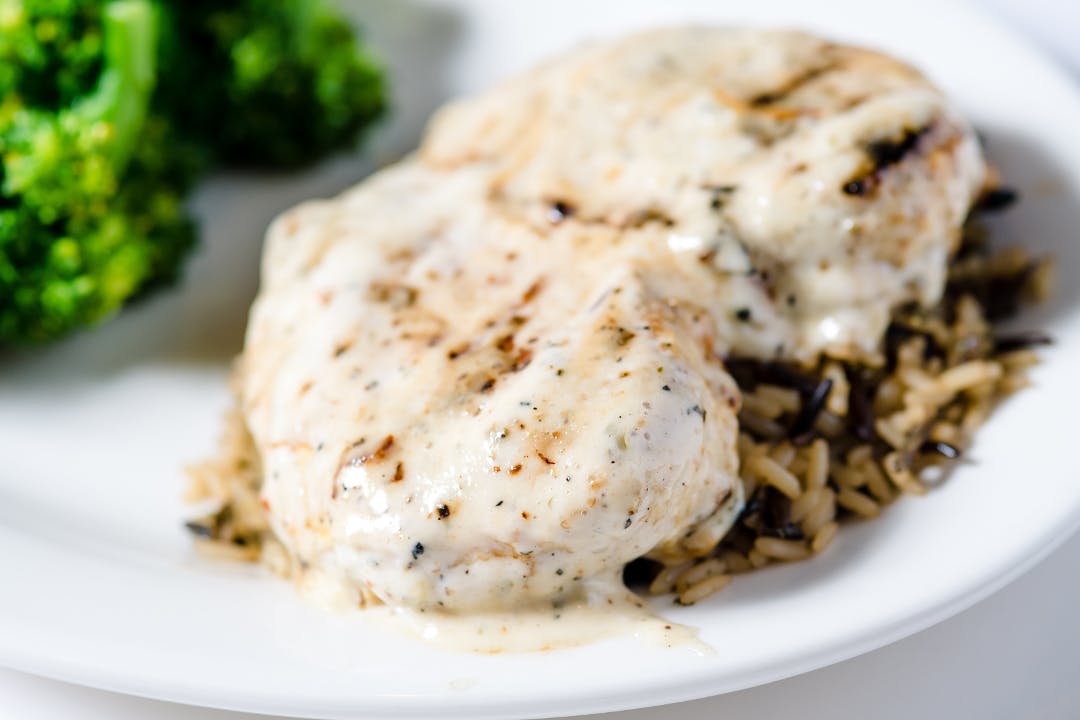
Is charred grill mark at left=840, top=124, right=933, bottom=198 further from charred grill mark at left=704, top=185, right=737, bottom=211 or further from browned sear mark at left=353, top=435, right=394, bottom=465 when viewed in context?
browned sear mark at left=353, top=435, right=394, bottom=465

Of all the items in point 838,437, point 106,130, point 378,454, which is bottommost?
point 838,437

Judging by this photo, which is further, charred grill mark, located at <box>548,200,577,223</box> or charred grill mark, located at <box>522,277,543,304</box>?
charred grill mark, located at <box>548,200,577,223</box>

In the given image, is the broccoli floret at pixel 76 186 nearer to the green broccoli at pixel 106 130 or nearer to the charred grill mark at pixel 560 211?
the green broccoli at pixel 106 130

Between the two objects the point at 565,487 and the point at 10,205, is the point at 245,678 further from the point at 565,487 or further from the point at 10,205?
the point at 10,205

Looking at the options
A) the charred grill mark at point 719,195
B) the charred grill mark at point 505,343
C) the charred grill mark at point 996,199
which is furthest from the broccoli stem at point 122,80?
the charred grill mark at point 996,199

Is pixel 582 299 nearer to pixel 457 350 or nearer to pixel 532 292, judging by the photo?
pixel 532 292

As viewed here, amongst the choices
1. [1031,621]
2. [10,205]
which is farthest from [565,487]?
[10,205]

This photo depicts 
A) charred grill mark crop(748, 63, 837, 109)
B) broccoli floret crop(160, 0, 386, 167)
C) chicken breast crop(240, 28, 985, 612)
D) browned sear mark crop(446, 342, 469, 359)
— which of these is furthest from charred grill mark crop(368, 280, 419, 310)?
broccoli floret crop(160, 0, 386, 167)

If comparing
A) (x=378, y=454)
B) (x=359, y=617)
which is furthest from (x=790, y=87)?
(x=359, y=617)
